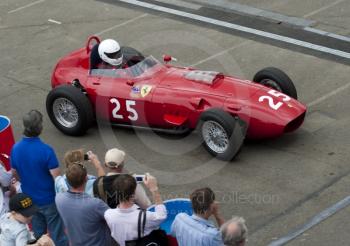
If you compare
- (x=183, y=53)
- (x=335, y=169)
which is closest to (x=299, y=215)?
(x=335, y=169)

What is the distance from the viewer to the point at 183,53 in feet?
46.1

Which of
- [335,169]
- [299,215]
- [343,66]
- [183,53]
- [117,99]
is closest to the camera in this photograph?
[299,215]

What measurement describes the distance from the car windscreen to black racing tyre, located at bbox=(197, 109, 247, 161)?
1445 mm

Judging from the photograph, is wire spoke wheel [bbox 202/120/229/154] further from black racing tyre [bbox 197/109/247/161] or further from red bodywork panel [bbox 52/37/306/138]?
red bodywork panel [bbox 52/37/306/138]

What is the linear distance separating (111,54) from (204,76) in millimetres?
1388

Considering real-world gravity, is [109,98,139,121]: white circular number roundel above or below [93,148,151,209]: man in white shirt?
below

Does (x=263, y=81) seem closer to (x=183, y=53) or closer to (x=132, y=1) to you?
(x=183, y=53)

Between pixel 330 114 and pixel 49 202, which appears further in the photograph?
pixel 330 114

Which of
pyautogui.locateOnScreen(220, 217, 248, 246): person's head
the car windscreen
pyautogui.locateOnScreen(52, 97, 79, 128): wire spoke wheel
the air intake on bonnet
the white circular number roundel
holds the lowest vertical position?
pyautogui.locateOnScreen(52, 97, 79, 128): wire spoke wheel

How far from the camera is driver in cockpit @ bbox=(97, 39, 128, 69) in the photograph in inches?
446

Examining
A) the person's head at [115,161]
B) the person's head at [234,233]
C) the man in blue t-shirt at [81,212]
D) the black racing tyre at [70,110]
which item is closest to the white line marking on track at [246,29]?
the black racing tyre at [70,110]

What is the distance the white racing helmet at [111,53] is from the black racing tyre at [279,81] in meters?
2.02

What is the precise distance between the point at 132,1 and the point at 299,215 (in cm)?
878

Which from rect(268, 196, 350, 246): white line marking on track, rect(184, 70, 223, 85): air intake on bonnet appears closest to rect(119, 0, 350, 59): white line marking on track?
rect(184, 70, 223, 85): air intake on bonnet
